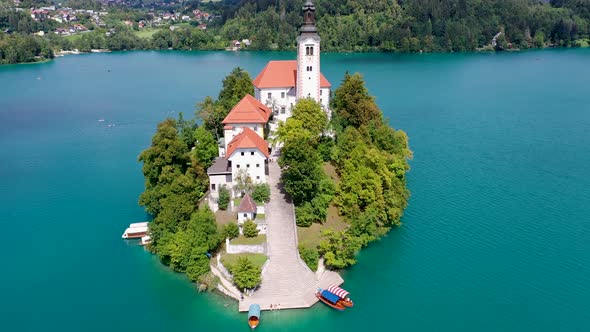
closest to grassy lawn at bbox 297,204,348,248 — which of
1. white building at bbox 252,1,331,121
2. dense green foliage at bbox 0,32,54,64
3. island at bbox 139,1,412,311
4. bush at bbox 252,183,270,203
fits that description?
island at bbox 139,1,412,311

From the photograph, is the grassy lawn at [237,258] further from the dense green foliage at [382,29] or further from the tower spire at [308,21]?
the dense green foliage at [382,29]

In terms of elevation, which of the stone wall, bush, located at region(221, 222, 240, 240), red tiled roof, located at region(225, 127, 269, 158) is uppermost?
red tiled roof, located at region(225, 127, 269, 158)

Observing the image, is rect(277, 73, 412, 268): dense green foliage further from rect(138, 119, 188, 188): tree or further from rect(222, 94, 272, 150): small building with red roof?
rect(138, 119, 188, 188): tree

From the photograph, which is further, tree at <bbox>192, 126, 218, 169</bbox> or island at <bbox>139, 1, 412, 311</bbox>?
tree at <bbox>192, 126, 218, 169</bbox>

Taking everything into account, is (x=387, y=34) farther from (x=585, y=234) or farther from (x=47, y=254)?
(x=47, y=254)

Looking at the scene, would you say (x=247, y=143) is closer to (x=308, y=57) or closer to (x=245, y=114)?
(x=245, y=114)

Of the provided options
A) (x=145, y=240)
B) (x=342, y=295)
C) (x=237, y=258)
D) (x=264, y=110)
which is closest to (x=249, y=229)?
(x=237, y=258)

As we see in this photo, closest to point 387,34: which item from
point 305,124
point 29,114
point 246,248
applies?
point 29,114
